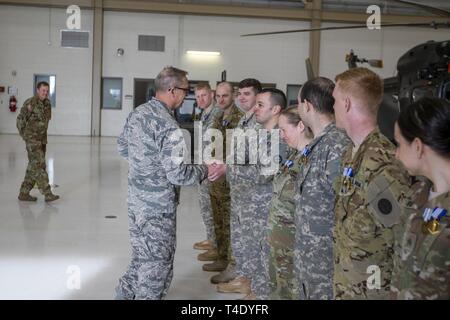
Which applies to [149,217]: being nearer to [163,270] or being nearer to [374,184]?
[163,270]

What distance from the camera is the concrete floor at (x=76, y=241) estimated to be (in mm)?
3580

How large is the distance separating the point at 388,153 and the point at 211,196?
8.87ft

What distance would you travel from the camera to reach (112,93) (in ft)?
54.2

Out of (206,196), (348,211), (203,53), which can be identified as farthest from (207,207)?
(203,53)

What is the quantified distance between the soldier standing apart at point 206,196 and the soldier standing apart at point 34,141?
2704 millimetres

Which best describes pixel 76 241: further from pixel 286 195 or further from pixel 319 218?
pixel 319 218

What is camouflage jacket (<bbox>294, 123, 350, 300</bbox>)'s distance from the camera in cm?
204

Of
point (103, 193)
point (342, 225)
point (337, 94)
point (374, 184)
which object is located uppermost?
point (337, 94)

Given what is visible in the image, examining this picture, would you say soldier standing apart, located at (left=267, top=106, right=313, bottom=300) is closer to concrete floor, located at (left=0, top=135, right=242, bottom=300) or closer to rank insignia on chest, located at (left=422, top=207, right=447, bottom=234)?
rank insignia on chest, located at (left=422, top=207, right=447, bottom=234)

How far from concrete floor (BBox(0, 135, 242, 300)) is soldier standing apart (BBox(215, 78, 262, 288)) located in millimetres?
144

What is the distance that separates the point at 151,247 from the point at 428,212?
1803 millimetres

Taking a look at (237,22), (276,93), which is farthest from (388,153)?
(237,22)

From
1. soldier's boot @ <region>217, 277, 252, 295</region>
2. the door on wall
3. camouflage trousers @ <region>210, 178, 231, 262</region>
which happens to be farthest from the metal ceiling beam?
soldier's boot @ <region>217, 277, 252, 295</region>

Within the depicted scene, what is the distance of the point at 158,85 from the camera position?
9.80 feet
